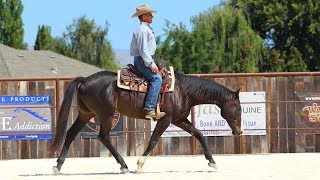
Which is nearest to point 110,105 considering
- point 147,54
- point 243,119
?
point 147,54

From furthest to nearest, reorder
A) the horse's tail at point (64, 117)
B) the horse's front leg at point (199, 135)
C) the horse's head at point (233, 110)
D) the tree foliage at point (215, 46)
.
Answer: the tree foliage at point (215, 46)
the horse's head at point (233, 110)
the horse's front leg at point (199, 135)
the horse's tail at point (64, 117)

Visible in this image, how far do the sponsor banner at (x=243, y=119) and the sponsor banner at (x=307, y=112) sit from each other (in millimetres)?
831

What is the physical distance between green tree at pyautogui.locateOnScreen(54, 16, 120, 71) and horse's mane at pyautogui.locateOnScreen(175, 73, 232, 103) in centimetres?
6361

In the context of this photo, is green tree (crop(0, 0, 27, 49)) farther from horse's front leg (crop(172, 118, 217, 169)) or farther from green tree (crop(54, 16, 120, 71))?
horse's front leg (crop(172, 118, 217, 169))

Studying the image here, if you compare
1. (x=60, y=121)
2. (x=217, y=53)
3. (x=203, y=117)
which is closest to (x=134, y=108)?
(x=60, y=121)

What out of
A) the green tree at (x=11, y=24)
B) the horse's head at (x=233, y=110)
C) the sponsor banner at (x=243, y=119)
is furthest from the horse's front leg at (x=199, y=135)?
the green tree at (x=11, y=24)

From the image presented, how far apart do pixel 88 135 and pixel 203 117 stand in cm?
277

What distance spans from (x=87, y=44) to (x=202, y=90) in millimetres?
65544

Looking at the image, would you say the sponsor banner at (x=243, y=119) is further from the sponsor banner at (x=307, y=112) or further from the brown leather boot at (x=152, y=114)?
the brown leather boot at (x=152, y=114)

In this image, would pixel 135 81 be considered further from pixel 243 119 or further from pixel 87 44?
pixel 87 44

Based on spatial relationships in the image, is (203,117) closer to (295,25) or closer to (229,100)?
(229,100)

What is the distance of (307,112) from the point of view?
19.7m

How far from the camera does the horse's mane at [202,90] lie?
1325cm

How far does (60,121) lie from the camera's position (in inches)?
503
